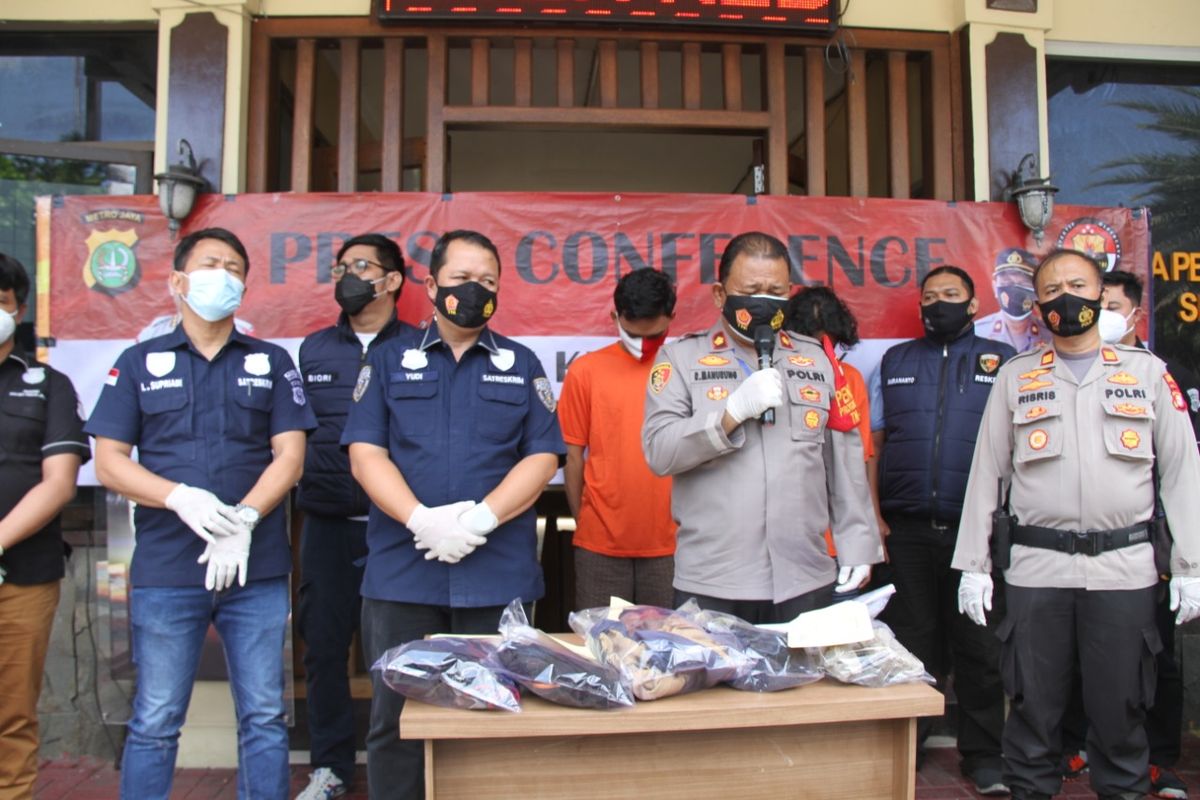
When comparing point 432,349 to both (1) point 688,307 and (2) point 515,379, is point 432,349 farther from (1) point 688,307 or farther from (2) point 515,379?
(1) point 688,307

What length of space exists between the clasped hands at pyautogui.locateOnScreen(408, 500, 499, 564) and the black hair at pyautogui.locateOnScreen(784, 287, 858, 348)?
168 centimetres

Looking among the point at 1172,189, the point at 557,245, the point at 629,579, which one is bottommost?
the point at 629,579

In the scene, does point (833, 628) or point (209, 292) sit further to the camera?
point (209, 292)

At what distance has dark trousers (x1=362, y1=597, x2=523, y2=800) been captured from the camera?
2.35m

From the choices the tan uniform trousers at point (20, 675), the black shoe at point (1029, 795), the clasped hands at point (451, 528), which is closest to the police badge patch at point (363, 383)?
the clasped hands at point (451, 528)

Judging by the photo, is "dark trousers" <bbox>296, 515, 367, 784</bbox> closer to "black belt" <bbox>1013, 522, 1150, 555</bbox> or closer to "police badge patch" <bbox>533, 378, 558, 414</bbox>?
"police badge patch" <bbox>533, 378, 558, 414</bbox>

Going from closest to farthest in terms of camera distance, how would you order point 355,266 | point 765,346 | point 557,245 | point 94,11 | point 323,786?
point 765,346
point 323,786
point 355,266
point 557,245
point 94,11

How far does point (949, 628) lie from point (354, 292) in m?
2.68

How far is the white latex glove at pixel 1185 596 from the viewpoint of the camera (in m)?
2.67

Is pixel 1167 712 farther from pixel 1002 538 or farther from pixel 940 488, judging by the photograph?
pixel 1002 538

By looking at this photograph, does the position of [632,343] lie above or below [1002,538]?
above

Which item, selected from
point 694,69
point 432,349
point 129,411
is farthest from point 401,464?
point 694,69

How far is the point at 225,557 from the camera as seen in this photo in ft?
8.36

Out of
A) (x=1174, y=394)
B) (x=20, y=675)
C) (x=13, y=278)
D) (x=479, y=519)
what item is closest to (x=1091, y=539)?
(x=1174, y=394)
